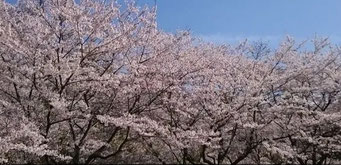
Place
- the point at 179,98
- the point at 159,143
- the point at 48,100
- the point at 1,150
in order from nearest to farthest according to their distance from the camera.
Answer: the point at 1,150
the point at 48,100
the point at 179,98
the point at 159,143

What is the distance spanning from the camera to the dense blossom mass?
11117 mm

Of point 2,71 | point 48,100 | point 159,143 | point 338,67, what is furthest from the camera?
point 338,67

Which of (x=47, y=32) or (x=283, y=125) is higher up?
(x=47, y=32)

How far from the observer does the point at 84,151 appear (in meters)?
12.3

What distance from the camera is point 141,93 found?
12.4 metres

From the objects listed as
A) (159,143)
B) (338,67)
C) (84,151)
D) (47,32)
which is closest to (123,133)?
(159,143)

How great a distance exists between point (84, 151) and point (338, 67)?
10.1 meters

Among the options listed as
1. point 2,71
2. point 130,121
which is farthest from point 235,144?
point 2,71

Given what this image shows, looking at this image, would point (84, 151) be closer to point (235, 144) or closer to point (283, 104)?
point (235, 144)

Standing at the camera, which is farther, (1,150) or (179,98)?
(179,98)

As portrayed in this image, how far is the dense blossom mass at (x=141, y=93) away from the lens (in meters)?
11.1

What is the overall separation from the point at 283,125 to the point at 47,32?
825cm

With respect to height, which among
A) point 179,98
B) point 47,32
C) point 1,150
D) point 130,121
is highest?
point 47,32

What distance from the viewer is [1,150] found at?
9945mm
